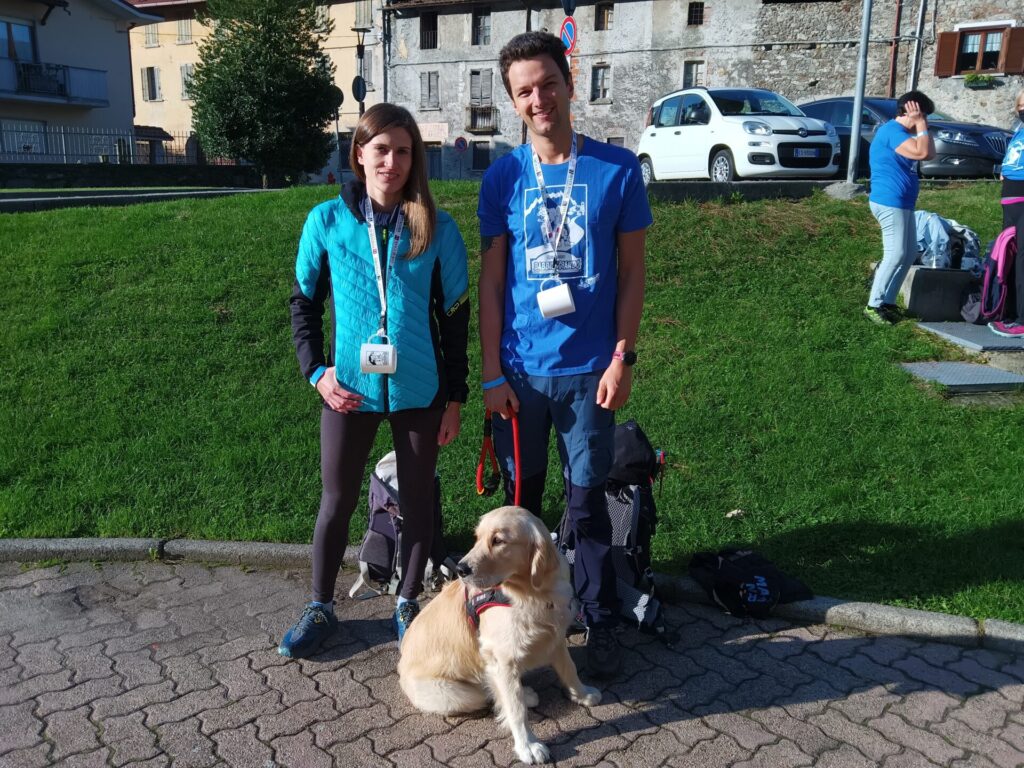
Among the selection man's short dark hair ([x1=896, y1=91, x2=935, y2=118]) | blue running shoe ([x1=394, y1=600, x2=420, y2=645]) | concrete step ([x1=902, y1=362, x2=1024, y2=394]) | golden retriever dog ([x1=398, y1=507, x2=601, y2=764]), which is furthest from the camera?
man's short dark hair ([x1=896, y1=91, x2=935, y2=118])

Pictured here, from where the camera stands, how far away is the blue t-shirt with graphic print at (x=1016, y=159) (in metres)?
6.83

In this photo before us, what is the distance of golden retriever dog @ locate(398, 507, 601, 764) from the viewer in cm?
300

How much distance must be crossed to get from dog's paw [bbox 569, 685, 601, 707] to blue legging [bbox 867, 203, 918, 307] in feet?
18.5

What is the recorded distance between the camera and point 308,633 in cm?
370

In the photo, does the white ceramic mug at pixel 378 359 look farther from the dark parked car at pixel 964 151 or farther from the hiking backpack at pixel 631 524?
the dark parked car at pixel 964 151

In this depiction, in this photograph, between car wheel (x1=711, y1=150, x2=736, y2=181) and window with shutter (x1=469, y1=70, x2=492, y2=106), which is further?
window with shutter (x1=469, y1=70, x2=492, y2=106)

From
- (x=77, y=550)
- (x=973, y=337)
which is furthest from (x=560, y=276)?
(x=973, y=337)

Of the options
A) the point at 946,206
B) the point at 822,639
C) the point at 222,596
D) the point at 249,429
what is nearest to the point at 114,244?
the point at 249,429

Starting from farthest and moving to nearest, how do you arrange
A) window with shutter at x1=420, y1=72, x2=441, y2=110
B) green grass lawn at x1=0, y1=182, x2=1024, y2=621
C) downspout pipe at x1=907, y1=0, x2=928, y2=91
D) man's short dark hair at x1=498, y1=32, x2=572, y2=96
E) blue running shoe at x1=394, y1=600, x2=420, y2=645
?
1. window with shutter at x1=420, y1=72, x2=441, y2=110
2. downspout pipe at x1=907, y1=0, x2=928, y2=91
3. green grass lawn at x1=0, y1=182, x2=1024, y2=621
4. blue running shoe at x1=394, y1=600, x2=420, y2=645
5. man's short dark hair at x1=498, y1=32, x2=572, y2=96

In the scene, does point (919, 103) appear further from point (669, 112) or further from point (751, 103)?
point (669, 112)

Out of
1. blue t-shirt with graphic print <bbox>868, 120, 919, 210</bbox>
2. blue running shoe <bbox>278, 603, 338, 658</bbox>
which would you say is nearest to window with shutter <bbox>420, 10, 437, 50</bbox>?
blue t-shirt with graphic print <bbox>868, 120, 919, 210</bbox>

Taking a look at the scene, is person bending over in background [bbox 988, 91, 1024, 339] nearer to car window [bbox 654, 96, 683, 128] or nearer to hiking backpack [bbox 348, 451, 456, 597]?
hiking backpack [bbox 348, 451, 456, 597]

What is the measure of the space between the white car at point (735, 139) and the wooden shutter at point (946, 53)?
22.0 m

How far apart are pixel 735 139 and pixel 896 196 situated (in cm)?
585
